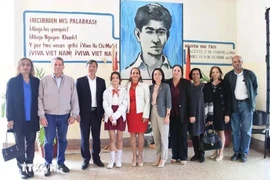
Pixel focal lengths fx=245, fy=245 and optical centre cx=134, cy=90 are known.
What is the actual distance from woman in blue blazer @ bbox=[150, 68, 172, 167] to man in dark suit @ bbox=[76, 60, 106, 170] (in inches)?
28.4

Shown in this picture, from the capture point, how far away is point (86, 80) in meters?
3.34

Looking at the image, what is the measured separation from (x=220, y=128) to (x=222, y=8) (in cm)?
247

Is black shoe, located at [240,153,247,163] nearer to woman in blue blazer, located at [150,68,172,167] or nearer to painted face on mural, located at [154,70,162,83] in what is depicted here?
woman in blue blazer, located at [150,68,172,167]

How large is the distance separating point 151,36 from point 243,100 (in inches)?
77.2

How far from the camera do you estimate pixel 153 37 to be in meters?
4.55

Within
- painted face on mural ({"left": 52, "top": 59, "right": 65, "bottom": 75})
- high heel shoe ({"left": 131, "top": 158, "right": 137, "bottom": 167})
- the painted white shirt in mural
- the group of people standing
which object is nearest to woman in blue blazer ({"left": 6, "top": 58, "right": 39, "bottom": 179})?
the group of people standing

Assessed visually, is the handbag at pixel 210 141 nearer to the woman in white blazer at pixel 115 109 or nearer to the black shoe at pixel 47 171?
the woman in white blazer at pixel 115 109

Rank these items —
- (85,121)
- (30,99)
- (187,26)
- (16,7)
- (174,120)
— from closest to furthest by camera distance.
A: (30,99)
(85,121)
(174,120)
(16,7)
(187,26)

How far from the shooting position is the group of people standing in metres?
3.02

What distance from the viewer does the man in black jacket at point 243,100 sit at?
3.60 m

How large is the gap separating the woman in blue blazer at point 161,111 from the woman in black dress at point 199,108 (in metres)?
0.44

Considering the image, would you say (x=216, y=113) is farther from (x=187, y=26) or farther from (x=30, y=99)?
(x=30, y=99)

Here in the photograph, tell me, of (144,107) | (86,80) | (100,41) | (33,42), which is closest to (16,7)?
(33,42)

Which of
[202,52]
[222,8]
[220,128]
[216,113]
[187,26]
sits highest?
[222,8]
